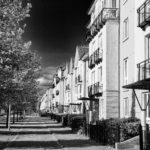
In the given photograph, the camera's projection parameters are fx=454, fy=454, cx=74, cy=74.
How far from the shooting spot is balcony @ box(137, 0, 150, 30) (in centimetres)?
2547

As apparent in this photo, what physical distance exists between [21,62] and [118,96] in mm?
13160

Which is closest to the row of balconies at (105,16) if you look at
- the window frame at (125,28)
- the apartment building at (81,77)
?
the window frame at (125,28)

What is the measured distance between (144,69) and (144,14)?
3160 mm

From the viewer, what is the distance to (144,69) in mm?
25109

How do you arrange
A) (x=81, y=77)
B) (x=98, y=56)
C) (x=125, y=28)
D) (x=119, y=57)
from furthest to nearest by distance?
(x=81, y=77)
(x=98, y=56)
(x=119, y=57)
(x=125, y=28)

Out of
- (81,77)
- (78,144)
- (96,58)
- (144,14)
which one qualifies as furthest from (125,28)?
(81,77)

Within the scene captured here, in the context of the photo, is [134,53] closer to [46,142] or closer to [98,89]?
[46,142]

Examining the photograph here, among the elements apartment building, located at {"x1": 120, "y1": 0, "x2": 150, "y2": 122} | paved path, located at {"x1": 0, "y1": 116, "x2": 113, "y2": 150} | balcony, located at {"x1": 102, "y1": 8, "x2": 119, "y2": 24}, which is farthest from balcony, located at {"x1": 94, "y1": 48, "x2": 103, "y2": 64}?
paved path, located at {"x1": 0, "y1": 116, "x2": 113, "y2": 150}

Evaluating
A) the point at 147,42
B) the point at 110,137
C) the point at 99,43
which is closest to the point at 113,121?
the point at 110,137

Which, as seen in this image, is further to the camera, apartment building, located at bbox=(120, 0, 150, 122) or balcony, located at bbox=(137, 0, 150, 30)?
apartment building, located at bbox=(120, 0, 150, 122)

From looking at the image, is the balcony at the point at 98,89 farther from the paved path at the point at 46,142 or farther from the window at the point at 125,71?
the paved path at the point at 46,142

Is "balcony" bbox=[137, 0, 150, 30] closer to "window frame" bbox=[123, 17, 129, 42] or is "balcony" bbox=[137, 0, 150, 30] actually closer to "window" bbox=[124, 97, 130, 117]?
"window frame" bbox=[123, 17, 129, 42]

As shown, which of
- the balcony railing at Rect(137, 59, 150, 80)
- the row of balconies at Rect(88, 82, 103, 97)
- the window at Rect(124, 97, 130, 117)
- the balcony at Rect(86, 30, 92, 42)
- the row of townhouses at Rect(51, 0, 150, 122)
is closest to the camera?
the balcony railing at Rect(137, 59, 150, 80)

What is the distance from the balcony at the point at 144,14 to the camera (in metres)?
25.5
